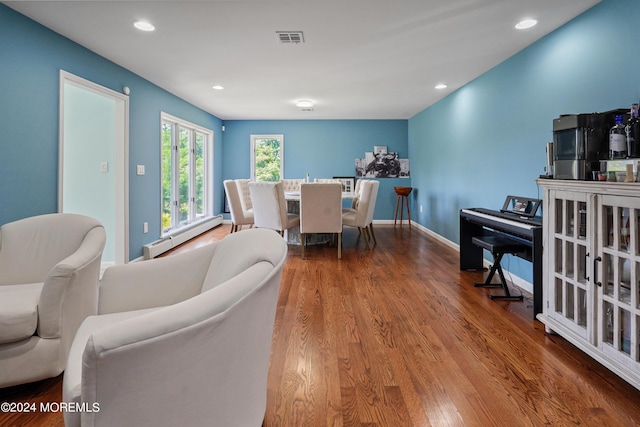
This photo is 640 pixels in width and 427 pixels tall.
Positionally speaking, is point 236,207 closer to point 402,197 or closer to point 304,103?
point 304,103

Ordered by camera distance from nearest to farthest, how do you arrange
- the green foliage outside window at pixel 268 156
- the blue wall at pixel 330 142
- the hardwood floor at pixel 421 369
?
the hardwood floor at pixel 421 369 < the blue wall at pixel 330 142 < the green foliage outside window at pixel 268 156

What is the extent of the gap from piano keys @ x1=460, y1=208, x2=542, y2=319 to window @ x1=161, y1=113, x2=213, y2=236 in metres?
4.13

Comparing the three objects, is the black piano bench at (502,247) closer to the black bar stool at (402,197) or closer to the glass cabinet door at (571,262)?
the glass cabinet door at (571,262)

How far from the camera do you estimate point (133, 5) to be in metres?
2.63

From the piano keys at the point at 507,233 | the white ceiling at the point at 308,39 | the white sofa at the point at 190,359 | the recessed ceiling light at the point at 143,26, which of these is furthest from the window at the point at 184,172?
the white sofa at the point at 190,359

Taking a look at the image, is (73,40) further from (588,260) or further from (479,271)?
(479,271)

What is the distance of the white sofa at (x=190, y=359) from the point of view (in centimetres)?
87

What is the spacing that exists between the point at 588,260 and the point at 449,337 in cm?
92

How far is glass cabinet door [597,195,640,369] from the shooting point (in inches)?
68.6

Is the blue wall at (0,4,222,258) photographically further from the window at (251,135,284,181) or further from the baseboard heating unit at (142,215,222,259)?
the window at (251,135,284,181)

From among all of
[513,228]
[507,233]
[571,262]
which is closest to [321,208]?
[507,233]

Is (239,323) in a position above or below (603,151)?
below

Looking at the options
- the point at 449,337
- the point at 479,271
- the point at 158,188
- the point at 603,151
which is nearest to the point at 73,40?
the point at 158,188

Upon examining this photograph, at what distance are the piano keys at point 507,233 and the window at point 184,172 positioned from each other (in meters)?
4.13
